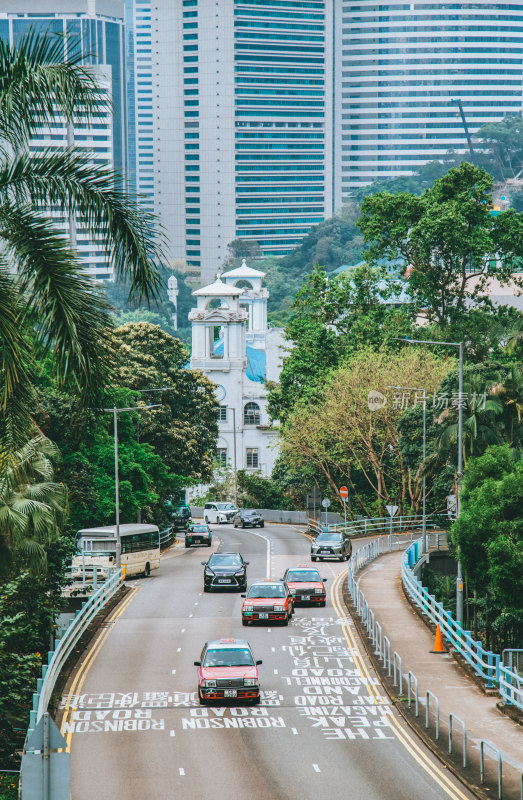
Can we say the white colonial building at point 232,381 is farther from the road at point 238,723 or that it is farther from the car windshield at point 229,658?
the car windshield at point 229,658

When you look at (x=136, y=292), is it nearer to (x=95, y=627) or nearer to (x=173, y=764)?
(x=173, y=764)

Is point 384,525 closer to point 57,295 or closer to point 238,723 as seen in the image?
point 238,723

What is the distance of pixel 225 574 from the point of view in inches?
1746

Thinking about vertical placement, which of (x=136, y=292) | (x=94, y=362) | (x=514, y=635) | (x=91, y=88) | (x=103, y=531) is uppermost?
(x=91, y=88)

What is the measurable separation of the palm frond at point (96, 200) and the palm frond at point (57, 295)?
1.37 feet

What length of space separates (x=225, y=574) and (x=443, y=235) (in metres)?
37.0

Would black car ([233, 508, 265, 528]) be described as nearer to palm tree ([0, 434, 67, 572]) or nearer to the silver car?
the silver car

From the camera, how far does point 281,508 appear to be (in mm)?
93688

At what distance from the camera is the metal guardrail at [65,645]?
76.7 ft

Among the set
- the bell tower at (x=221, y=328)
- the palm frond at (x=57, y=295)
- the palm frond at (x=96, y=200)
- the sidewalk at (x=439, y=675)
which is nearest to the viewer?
the palm frond at (x=57, y=295)

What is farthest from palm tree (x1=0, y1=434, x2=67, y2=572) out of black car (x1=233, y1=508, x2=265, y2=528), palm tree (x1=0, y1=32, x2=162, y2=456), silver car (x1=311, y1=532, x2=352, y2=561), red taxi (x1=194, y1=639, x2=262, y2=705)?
black car (x1=233, y1=508, x2=265, y2=528)

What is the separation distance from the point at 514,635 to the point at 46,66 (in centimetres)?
3500

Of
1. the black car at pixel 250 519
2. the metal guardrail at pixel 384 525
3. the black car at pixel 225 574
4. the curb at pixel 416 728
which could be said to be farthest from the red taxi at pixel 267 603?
the black car at pixel 250 519

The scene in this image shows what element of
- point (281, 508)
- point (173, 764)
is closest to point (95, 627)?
point (173, 764)
